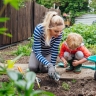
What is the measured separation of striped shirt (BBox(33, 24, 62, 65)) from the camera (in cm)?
346

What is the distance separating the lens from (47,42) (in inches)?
138

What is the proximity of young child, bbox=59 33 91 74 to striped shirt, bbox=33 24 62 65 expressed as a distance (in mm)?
148

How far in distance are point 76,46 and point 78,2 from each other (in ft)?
85.6

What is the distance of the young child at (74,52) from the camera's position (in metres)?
3.54

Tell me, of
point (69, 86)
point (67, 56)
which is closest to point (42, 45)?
point (67, 56)

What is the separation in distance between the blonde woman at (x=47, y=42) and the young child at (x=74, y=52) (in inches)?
5.7

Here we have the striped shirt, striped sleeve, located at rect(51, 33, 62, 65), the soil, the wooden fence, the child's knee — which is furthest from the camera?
the wooden fence

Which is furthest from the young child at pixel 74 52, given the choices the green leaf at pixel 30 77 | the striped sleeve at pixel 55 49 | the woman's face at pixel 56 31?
the green leaf at pixel 30 77

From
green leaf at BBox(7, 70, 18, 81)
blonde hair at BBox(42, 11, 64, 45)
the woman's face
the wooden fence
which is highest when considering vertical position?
green leaf at BBox(7, 70, 18, 81)

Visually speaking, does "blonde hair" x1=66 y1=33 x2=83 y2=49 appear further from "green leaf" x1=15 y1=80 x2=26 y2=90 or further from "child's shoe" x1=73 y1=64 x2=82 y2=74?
"green leaf" x1=15 y1=80 x2=26 y2=90

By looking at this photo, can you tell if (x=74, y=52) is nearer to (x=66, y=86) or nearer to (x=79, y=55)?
(x=79, y=55)

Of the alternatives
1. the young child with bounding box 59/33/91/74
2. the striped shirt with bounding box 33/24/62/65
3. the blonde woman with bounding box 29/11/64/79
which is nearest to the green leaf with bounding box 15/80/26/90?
the blonde woman with bounding box 29/11/64/79

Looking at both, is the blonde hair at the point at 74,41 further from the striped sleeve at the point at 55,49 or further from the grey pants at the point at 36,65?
the grey pants at the point at 36,65

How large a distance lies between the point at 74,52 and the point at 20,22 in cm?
621
